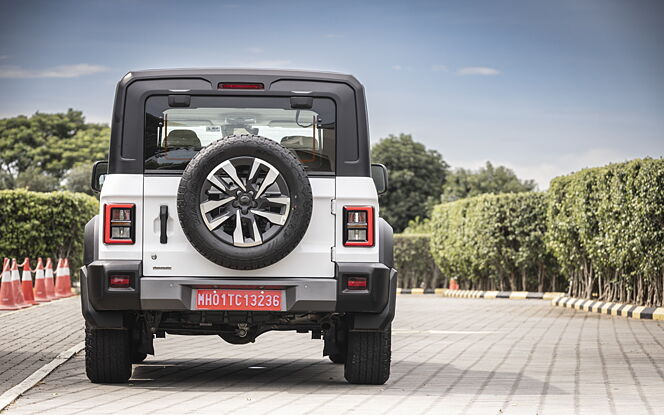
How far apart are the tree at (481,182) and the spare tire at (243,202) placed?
72.3 metres

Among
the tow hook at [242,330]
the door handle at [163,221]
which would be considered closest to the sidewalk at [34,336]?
the door handle at [163,221]

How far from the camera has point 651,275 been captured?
20062 mm

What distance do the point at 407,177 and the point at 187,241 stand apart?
75.1m

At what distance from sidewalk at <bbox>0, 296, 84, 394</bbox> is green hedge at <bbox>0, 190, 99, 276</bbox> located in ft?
20.5

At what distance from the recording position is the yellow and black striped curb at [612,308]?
63.5ft

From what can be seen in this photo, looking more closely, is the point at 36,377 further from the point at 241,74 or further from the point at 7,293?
the point at 7,293

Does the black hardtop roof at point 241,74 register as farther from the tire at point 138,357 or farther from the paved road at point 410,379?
the tire at point 138,357

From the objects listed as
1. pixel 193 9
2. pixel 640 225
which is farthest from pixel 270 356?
pixel 193 9

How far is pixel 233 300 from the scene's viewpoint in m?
9.29

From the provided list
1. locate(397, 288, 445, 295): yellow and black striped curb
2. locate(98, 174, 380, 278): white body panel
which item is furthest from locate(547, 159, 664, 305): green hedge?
locate(397, 288, 445, 295): yellow and black striped curb

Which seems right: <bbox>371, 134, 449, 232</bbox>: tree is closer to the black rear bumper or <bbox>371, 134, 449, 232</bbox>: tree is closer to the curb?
the curb

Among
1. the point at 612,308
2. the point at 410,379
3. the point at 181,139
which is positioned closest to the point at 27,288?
the point at 612,308

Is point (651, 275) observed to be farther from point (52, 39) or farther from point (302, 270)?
point (52, 39)

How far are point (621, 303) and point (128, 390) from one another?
13971mm
